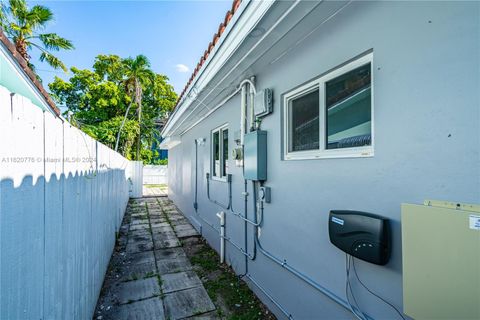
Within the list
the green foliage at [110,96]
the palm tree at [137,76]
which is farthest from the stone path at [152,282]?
the palm tree at [137,76]

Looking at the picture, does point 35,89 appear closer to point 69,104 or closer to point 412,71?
point 412,71

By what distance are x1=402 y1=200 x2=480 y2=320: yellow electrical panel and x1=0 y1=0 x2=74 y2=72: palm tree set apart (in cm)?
1453

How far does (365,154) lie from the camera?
1708 mm

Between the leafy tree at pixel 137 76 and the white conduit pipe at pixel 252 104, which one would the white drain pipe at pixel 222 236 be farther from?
the leafy tree at pixel 137 76

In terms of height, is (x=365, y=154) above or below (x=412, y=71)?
below

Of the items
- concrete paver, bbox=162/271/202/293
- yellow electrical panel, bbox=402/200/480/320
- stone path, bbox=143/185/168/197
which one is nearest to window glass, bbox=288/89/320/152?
yellow electrical panel, bbox=402/200/480/320

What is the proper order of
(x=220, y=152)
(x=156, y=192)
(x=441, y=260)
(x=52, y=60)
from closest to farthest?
(x=441, y=260), (x=220, y=152), (x=52, y=60), (x=156, y=192)

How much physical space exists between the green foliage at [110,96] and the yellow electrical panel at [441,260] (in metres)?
19.5

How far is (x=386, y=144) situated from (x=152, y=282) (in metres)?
3.82

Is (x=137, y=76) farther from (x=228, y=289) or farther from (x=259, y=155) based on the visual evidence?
(x=228, y=289)

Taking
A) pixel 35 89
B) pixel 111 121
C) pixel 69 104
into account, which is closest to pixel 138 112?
pixel 111 121

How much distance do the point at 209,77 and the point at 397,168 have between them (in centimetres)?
281

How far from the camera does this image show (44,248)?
4.38 feet

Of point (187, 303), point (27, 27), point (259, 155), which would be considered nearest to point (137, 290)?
point (187, 303)
